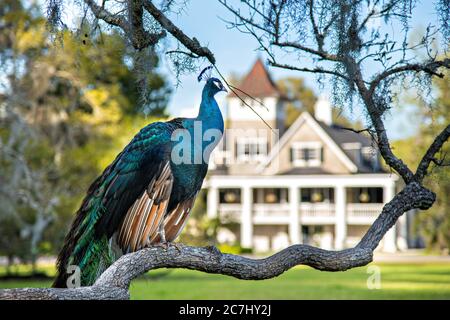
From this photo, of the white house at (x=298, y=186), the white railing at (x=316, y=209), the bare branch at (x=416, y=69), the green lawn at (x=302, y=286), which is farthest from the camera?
the white railing at (x=316, y=209)

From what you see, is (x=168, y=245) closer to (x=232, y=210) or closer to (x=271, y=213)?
(x=271, y=213)

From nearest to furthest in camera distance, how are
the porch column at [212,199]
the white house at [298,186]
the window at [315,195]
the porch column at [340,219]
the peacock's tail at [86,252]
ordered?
1. the peacock's tail at [86,252]
2. the porch column at [340,219]
3. the white house at [298,186]
4. the porch column at [212,199]
5. the window at [315,195]

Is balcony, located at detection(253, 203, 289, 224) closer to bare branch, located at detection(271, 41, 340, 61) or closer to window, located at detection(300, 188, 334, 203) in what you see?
window, located at detection(300, 188, 334, 203)

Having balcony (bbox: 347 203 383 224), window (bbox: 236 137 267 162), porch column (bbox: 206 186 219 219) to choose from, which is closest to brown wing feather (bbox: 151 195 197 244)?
balcony (bbox: 347 203 383 224)

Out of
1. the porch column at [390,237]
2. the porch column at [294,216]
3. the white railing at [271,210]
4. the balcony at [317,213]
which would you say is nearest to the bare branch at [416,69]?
the porch column at [390,237]

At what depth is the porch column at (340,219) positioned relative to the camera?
2842 cm

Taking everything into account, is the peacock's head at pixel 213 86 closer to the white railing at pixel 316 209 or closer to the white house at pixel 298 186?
the white house at pixel 298 186

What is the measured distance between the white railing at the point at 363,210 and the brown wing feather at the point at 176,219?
24.3 metres

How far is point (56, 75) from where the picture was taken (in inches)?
770

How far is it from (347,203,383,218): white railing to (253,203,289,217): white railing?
2.24 metres

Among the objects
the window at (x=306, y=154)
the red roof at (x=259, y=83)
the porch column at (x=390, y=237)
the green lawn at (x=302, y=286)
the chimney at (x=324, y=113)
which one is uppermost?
the red roof at (x=259, y=83)

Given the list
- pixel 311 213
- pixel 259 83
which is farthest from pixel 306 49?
pixel 259 83
